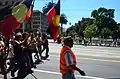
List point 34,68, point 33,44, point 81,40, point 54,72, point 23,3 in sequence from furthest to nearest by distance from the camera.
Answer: point 81,40
point 33,44
point 34,68
point 54,72
point 23,3

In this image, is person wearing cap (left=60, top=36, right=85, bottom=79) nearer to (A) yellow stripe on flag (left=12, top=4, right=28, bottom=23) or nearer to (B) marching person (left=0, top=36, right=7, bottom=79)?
(A) yellow stripe on flag (left=12, top=4, right=28, bottom=23)

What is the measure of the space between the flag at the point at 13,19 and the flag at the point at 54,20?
935 millimetres

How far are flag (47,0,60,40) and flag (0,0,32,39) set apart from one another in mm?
935

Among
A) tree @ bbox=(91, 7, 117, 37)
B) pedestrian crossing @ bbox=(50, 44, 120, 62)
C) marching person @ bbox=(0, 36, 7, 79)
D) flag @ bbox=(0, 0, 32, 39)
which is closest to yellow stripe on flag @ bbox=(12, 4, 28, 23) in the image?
flag @ bbox=(0, 0, 32, 39)

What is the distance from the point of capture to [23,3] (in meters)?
10.9

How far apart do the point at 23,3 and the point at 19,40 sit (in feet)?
4.06

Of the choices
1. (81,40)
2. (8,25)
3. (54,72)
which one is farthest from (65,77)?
(81,40)

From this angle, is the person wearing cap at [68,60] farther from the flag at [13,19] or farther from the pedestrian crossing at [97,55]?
the pedestrian crossing at [97,55]

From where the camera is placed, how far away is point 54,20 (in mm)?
11336

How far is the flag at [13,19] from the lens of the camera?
31.7ft

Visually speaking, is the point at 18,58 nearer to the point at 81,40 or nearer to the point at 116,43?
the point at 116,43

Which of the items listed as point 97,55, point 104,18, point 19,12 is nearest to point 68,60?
point 19,12

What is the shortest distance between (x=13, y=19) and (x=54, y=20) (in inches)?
71.0

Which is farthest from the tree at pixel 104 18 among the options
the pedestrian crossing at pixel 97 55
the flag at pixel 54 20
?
the flag at pixel 54 20
